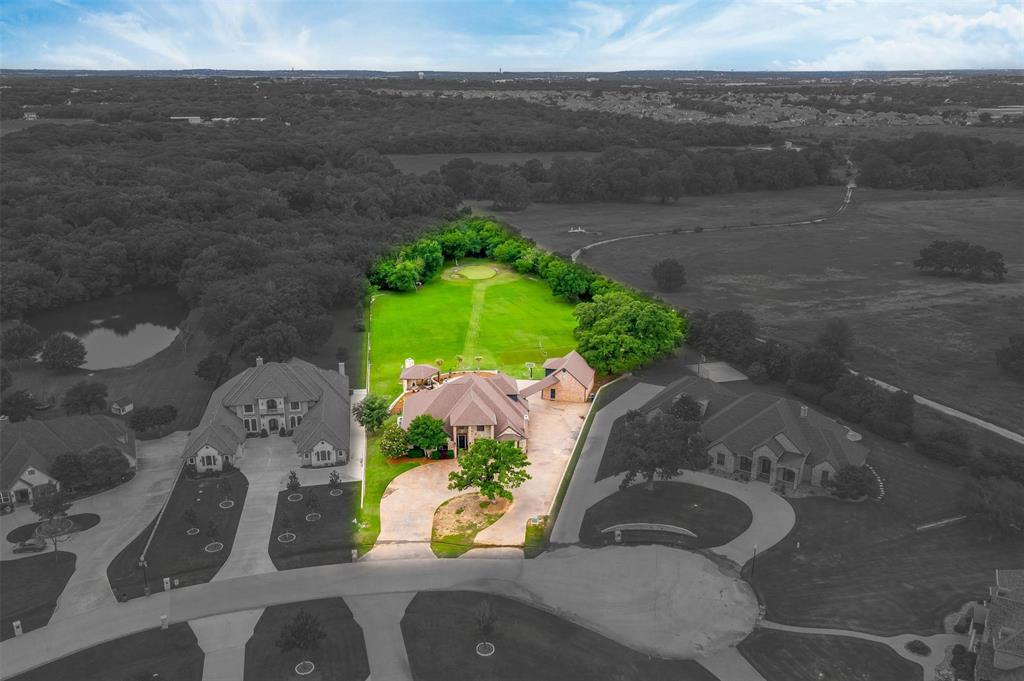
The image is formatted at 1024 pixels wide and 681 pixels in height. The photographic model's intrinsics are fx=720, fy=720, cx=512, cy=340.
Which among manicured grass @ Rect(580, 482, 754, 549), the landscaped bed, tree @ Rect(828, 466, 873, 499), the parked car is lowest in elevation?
the landscaped bed

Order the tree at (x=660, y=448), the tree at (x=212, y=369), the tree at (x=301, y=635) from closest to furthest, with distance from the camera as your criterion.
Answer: the tree at (x=301, y=635), the tree at (x=660, y=448), the tree at (x=212, y=369)

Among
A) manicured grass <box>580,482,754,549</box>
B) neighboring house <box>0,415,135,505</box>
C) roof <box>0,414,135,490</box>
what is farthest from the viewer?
roof <box>0,414,135,490</box>

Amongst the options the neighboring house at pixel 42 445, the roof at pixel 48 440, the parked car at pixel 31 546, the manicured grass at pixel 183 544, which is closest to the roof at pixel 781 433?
the manicured grass at pixel 183 544

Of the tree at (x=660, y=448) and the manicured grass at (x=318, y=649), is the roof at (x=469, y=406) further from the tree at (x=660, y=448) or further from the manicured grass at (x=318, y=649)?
the manicured grass at (x=318, y=649)

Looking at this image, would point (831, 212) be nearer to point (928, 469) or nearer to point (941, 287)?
point (941, 287)

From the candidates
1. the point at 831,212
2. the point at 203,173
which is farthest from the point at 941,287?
the point at 203,173

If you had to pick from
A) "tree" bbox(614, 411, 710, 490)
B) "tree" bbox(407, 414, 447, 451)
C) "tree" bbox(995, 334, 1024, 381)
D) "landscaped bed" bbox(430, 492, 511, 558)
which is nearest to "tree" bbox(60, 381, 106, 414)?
"tree" bbox(407, 414, 447, 451)

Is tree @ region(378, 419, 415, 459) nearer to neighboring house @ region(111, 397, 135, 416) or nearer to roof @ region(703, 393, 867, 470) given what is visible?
roof @ region(703, 393, 867, 470)
